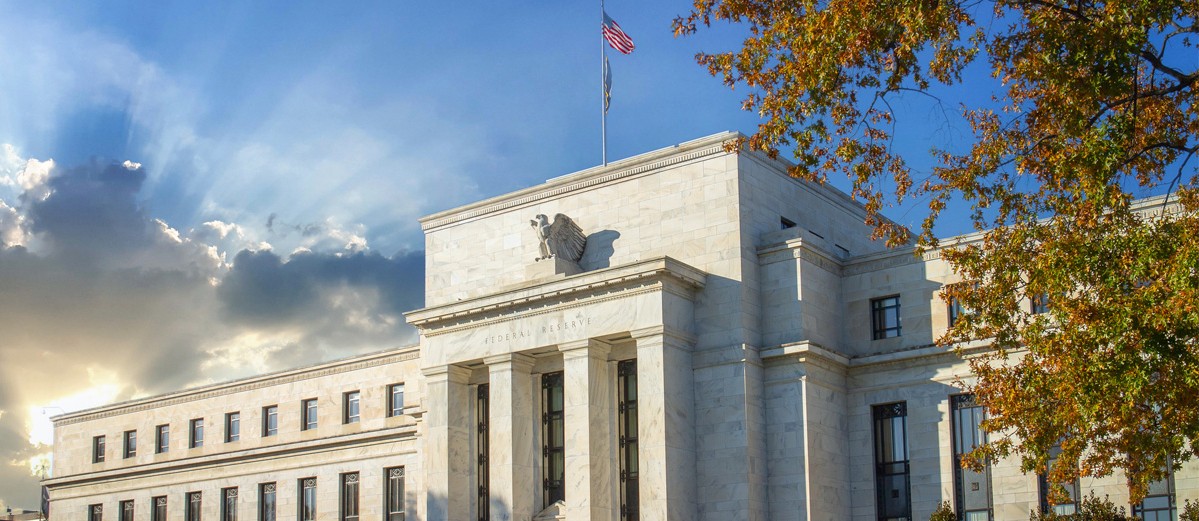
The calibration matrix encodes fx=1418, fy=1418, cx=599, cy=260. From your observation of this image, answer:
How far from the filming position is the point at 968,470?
41156mm

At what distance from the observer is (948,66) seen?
25.1 metres

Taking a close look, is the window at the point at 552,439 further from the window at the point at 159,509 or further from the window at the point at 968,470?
the window at the point at 159,509

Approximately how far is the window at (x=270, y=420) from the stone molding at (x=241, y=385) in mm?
1043

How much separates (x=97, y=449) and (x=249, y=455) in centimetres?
1242

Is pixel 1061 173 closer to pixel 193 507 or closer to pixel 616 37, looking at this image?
pixel 616 37

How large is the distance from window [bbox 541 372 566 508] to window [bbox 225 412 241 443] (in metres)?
23.5

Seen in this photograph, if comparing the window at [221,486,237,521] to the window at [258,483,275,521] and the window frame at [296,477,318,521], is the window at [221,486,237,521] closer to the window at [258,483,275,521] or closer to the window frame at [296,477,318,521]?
the window at [258,483,275,521]

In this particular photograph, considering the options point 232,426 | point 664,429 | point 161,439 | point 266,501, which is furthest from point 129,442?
point 664,429

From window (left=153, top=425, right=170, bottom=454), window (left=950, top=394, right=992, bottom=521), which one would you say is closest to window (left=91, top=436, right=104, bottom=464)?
window (left=153, top=425, right=170, bottom=454)

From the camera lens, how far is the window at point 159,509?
65688 mm

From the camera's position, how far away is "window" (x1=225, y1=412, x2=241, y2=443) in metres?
64.2

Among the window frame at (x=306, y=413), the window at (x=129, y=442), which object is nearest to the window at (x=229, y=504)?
the window frame at (x=306, y=413)

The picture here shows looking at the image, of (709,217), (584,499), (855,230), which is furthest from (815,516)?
(855,230)

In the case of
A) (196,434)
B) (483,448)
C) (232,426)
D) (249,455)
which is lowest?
(483,448)
